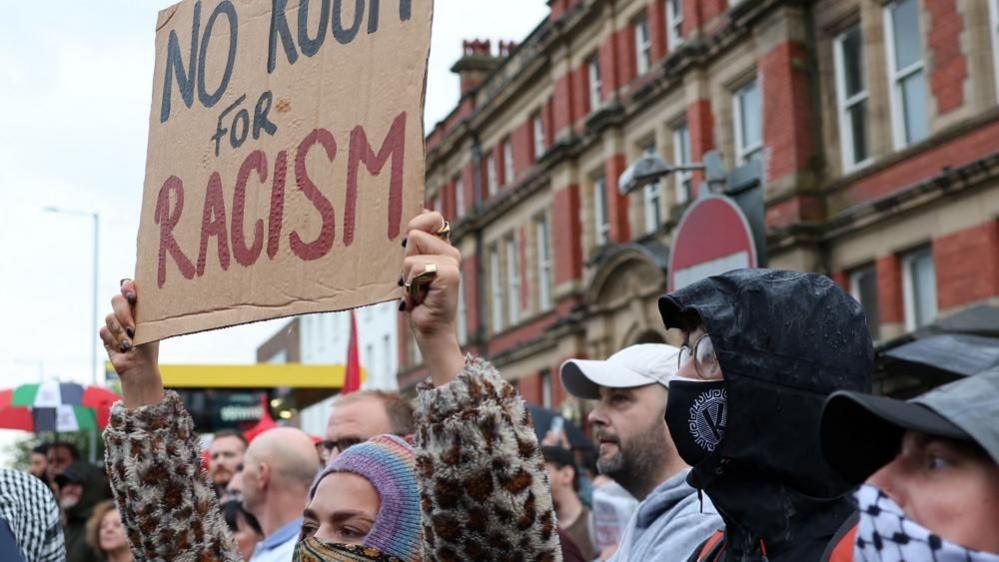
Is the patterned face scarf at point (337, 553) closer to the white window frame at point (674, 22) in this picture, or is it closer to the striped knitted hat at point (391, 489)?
the striped knitted hat at point (391, 489)

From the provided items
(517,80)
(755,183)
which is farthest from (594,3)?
(755,183)

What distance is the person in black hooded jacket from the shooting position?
8.77 ft

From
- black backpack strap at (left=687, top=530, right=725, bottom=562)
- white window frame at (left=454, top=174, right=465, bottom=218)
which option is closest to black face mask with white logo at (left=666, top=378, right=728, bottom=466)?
black backpack strap at (left=687, top=530, right=725, bottom=562)

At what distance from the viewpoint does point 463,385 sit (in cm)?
228

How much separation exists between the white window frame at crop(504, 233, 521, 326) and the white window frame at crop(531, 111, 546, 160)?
95.5 inches

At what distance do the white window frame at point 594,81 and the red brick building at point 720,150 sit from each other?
5 centimetres

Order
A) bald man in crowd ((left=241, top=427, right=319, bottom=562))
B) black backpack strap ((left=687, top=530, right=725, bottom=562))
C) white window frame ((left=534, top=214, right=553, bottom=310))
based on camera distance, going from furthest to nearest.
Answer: white window frame ((left=534, top=214, right=553, bottom=310)), bald man in crowd ((left=241, top=427, right=319, bottom=562)), black backpack strap ((left=687, top=530, right=725, bottom=562))

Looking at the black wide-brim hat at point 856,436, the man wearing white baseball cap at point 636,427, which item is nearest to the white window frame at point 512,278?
A: the man wearing white baseball cap at point 636,427

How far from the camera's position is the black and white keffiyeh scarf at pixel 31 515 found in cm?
351

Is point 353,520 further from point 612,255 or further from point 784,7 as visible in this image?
point 612,255

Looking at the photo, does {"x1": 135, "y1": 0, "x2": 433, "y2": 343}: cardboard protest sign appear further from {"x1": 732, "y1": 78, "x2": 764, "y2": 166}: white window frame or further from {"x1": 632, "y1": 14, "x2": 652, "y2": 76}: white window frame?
{"x1": 632, "y1": 14, "x2": 652, "y2": 76}: white window frame

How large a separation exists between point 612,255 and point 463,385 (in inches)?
A: 914

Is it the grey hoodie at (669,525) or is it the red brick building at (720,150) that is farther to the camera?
the red brick building at (720,150)

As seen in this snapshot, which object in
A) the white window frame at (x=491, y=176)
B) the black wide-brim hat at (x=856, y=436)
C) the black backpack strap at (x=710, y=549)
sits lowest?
the black backpack strap at (x=710, y=549)
